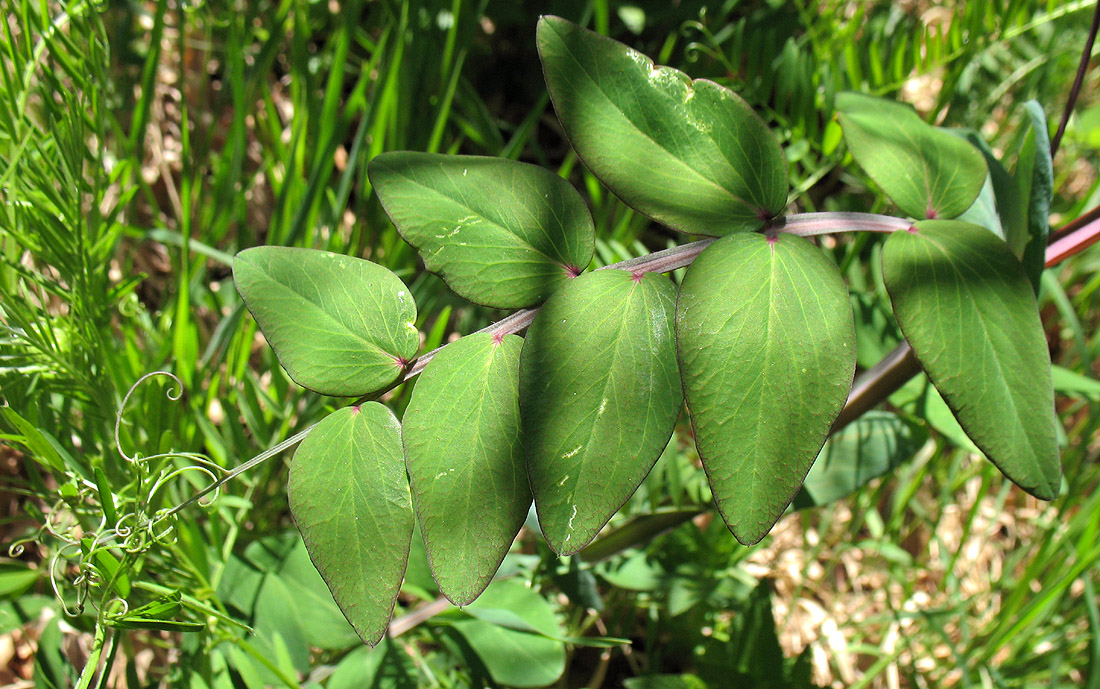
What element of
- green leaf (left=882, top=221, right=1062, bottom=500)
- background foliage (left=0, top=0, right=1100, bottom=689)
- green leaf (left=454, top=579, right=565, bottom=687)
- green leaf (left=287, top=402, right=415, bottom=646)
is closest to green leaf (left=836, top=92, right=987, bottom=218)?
green leaf (left=882, top=221, right=1062, bottom=500)

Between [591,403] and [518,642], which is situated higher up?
[591,403]

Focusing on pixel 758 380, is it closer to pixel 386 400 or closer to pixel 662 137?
pixel 662 137

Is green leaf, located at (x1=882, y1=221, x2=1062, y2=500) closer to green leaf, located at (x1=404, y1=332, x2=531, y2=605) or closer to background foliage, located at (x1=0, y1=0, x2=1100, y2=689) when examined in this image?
green leaf, located at (x1=404, y1=332, x2=531, y2=605)

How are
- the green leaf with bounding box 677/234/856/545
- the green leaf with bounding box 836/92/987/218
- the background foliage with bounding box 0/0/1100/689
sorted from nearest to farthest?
the green leaf with bounding box 677/234/856/545 → the green leaf with bounding box 836/92/987/218 → the background foliage with bounding box 0/0/1100/689

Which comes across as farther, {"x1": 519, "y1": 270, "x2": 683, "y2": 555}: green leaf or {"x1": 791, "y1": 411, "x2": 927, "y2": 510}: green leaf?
{"x1": 791, "y1": 411, "x2": 927, "y2": 510}: green leaf

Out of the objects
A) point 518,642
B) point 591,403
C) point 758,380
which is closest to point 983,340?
point 758,380

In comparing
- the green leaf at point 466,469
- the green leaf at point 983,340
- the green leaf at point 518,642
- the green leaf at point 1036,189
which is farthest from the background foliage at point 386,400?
the green leaf at point 983,340

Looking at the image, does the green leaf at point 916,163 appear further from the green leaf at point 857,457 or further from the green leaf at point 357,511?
the green leaf at point 357,511
